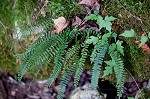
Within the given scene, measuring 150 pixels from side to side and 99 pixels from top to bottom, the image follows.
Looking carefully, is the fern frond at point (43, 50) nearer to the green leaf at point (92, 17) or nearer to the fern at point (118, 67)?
the green leaf at point (92, 17)

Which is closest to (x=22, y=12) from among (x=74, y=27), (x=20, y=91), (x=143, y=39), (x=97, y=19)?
(x=74, y=27)

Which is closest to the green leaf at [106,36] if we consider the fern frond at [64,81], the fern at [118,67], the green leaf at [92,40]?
the green leaf at [92,40]

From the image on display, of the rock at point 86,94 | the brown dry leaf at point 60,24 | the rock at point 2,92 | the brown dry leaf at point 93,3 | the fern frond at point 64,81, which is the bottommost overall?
the rock at point 2,92

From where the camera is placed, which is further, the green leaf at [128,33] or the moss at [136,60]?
the moss at [136,60]

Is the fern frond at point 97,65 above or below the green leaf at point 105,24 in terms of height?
below

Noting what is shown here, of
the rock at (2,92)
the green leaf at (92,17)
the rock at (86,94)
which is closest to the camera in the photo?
the green leaf at (92,17)

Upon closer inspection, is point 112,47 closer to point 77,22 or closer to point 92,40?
point 92,40

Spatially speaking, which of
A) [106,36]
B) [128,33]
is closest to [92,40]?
[106,36]

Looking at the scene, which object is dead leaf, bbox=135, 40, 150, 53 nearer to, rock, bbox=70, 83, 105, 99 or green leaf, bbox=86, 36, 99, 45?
green leaf, bbox=86, 36, 99, 45
